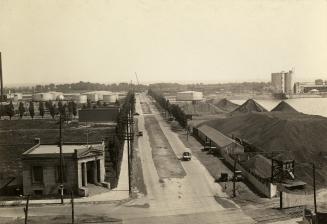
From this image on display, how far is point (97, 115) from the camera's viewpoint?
329ft

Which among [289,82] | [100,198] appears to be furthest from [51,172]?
[289,82]

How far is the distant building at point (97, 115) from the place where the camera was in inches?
3866

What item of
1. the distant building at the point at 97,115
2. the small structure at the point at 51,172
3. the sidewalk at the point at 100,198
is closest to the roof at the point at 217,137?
the sidewalk at the point at 100,198

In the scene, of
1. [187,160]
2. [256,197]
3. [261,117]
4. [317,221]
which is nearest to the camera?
[317,221]

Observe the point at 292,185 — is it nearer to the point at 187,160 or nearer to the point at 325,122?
the point at 187,160

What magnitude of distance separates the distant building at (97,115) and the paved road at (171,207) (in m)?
54.6

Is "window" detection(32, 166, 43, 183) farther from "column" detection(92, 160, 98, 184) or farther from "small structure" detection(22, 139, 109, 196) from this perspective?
"column" detection(92, 160, 98, 184)

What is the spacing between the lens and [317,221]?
29.9 m

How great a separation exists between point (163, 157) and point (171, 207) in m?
21.9

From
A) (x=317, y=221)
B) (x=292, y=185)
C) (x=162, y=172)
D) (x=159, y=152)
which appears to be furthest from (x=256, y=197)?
(x=159, y=152)

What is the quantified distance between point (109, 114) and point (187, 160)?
4994 cm

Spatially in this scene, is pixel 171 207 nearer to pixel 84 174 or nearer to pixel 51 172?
pixel 84 174

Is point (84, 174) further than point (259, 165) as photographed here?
No

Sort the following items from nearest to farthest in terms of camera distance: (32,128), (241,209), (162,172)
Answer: (241,209), (162,172), (32,128)
